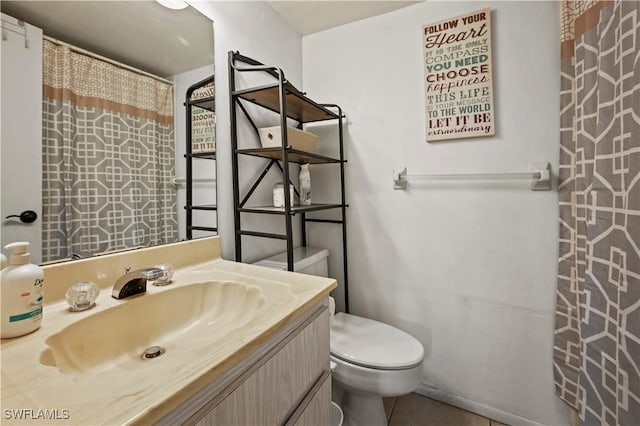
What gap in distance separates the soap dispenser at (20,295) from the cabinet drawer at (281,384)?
415 mm

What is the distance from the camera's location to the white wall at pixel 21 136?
61 cm

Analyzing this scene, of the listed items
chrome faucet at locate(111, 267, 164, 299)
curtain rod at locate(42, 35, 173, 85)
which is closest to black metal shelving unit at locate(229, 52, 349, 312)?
curtain rod at locate(42, 35, 173, 85)

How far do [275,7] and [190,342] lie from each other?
5.23ft

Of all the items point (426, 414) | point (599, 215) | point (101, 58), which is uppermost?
point (101, 58)

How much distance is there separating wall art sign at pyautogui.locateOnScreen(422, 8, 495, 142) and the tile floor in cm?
135

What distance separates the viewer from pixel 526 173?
1200 millimetres

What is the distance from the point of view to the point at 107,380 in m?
0.39

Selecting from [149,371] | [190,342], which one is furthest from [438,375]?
[149,371]

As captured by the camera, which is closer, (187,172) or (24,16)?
(24,16)

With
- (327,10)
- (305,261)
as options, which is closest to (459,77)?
(327,10)

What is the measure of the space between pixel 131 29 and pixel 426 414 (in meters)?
1.99

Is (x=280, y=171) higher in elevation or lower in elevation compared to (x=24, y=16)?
lower

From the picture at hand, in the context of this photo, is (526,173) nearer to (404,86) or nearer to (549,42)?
(549,42)

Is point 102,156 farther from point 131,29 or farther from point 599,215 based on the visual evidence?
point 599,215
